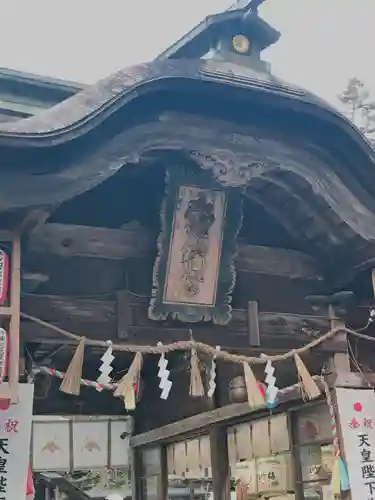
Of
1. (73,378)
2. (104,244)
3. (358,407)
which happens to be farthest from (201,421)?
(73,378)

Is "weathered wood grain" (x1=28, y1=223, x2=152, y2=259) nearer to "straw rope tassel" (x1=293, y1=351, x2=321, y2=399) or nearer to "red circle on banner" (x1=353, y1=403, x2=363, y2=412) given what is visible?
"straw rope tassel" (x1=293, y1=351, x2=321, y2=399)

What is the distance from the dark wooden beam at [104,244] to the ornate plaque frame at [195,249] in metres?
0.25

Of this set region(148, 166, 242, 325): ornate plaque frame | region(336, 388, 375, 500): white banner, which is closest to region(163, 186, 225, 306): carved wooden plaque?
region(148, 166, 242, 325): ornate plaque frame

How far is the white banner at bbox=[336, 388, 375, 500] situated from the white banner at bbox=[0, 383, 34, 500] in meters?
2.56

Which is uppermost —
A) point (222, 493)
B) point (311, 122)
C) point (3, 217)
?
point (311, 122)

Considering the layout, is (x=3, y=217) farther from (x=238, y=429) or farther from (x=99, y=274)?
(x=238, y=429)

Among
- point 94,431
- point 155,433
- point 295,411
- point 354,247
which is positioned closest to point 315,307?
point 354,247

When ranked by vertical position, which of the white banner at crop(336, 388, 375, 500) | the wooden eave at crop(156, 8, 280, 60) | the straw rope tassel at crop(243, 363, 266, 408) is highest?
the wooden eave at crop(156, 8, 280, 60)

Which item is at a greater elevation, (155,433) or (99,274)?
(99,274)

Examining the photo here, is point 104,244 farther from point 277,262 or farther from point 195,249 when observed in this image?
point 277,262

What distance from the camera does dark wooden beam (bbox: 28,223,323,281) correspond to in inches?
199

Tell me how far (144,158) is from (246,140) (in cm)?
80

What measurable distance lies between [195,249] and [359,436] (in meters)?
2.10

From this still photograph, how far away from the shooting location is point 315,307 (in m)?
6.07
